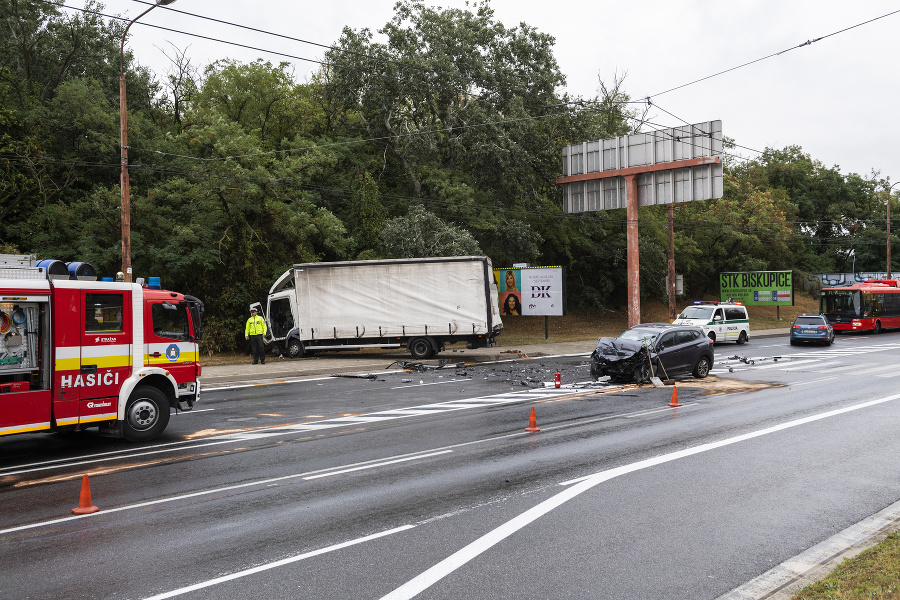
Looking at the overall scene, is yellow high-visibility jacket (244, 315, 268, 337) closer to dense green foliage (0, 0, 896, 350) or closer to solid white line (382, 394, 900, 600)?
dense green foliage (0, 0, 896, 350)

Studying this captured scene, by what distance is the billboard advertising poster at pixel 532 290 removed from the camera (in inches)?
1339

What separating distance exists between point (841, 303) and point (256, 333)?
36051 mm

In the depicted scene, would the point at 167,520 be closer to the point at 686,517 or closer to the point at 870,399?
the point at 686,517

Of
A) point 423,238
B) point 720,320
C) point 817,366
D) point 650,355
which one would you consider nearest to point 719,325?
point 720,320

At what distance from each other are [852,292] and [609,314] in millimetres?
15221

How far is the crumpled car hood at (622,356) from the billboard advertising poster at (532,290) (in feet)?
48.0

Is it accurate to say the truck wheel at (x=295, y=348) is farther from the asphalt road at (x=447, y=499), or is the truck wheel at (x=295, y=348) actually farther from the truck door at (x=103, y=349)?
the truck door at (x=103, y=349)

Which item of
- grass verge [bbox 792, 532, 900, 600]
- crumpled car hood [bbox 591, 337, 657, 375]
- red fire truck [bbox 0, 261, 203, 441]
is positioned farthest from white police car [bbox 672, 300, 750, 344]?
grass verge [bbox 792, 532, 900, 600]

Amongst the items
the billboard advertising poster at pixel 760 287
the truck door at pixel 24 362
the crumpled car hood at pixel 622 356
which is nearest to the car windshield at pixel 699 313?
the billboard advertising poster at pixel 760 287

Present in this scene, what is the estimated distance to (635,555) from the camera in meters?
6.04

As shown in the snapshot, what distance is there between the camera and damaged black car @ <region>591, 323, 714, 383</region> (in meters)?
18.8

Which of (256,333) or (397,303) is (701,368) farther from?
(256,333)

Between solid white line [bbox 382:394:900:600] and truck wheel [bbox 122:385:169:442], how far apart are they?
712cm

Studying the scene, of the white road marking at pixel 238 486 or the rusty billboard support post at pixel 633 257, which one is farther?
the rusty billboard support post at pixel 633 257
